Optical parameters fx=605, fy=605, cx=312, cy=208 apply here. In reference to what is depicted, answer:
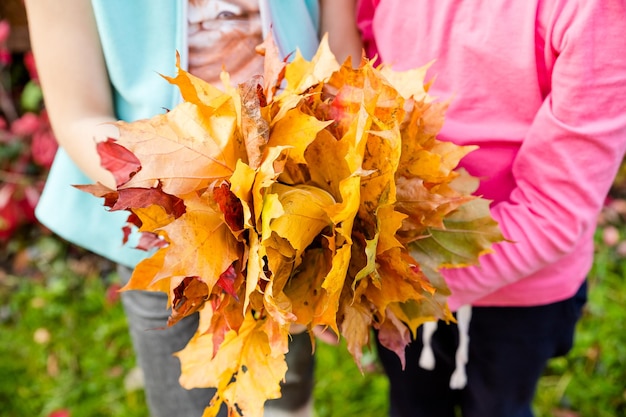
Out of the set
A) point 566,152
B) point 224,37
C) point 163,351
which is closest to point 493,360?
point 566,152

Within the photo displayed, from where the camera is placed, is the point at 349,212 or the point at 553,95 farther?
the point at 553,95

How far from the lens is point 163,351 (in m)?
1.14

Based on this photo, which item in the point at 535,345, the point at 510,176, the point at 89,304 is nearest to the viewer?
the point at 510,176

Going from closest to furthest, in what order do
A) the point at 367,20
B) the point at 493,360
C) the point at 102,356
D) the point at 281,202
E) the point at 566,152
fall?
the point at 281,202 → the point at 566,152 → the point at 367,20 → the point at 493,360 → the point at 102,356

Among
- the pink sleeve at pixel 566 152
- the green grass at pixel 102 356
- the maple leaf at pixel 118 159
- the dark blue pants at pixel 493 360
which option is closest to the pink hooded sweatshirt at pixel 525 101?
the pink sleeve at pixel 566 152

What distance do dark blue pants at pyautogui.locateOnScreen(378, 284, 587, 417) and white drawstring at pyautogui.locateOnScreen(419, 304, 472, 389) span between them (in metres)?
0.03

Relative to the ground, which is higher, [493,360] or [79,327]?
[493,360]

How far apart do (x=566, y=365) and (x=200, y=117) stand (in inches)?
70.6

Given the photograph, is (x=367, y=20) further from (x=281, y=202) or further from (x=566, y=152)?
(x=281, y=202)

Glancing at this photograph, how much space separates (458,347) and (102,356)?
1433mm

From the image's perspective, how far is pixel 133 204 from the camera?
696 millimetres

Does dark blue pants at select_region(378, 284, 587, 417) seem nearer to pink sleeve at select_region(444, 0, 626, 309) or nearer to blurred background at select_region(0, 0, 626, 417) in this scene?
pink sleeve at select_region(444, 0, 626, 309)

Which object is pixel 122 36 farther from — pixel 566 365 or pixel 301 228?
pixel 566 365

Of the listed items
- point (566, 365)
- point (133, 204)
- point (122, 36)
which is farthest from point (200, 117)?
point (566, 365)
